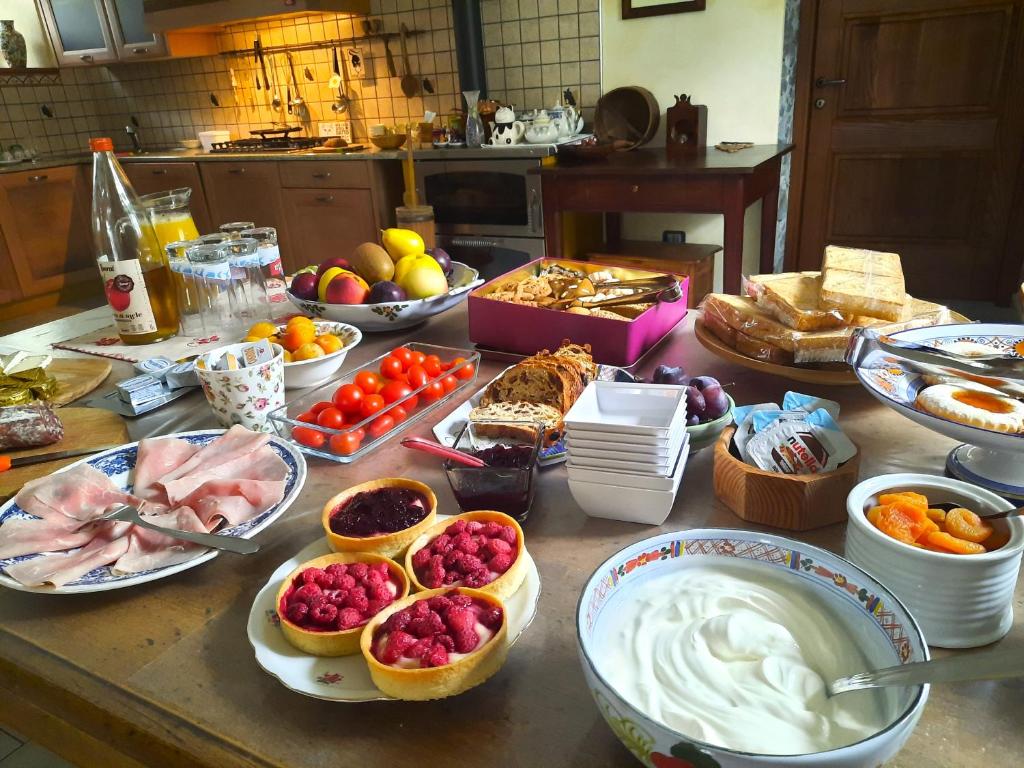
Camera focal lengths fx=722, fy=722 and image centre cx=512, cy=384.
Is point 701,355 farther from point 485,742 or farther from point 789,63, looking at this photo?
point 789,63

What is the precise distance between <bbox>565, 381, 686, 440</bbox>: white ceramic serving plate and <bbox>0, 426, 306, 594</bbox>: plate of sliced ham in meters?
0.35

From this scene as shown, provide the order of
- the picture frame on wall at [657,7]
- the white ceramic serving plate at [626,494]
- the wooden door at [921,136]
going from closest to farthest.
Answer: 1. the white ceramic serving plate at [626,494]
2. the wooden door at [921,136]
3. the picture frame on wall at [657,7]

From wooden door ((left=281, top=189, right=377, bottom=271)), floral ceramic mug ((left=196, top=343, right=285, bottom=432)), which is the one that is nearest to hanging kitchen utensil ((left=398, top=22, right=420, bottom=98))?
wooden door ((left=281, top=189, right=377, bottom=271))

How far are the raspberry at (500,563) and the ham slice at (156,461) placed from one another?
42cm

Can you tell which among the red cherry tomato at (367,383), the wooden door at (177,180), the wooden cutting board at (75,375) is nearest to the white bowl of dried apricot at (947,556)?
the red cherry tomato at (367,383)

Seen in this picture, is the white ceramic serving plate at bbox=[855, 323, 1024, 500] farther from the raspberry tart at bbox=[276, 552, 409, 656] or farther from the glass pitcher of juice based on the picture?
the glass pitcher of juice

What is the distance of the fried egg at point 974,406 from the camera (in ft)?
2.50

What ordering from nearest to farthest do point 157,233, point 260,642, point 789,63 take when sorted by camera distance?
point 260,642
point 157,233
point 789,63

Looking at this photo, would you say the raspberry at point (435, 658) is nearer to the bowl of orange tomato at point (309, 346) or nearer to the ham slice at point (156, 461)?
the ham slice at point (156, 461)

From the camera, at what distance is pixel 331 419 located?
1.01 meters

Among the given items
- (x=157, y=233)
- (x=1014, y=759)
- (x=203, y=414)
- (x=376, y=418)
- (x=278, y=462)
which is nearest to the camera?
(x=1014, y=759)

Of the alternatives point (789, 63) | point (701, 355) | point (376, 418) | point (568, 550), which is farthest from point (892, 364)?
point (789, 63)

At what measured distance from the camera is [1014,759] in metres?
0.51

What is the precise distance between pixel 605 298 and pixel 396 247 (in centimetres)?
50
